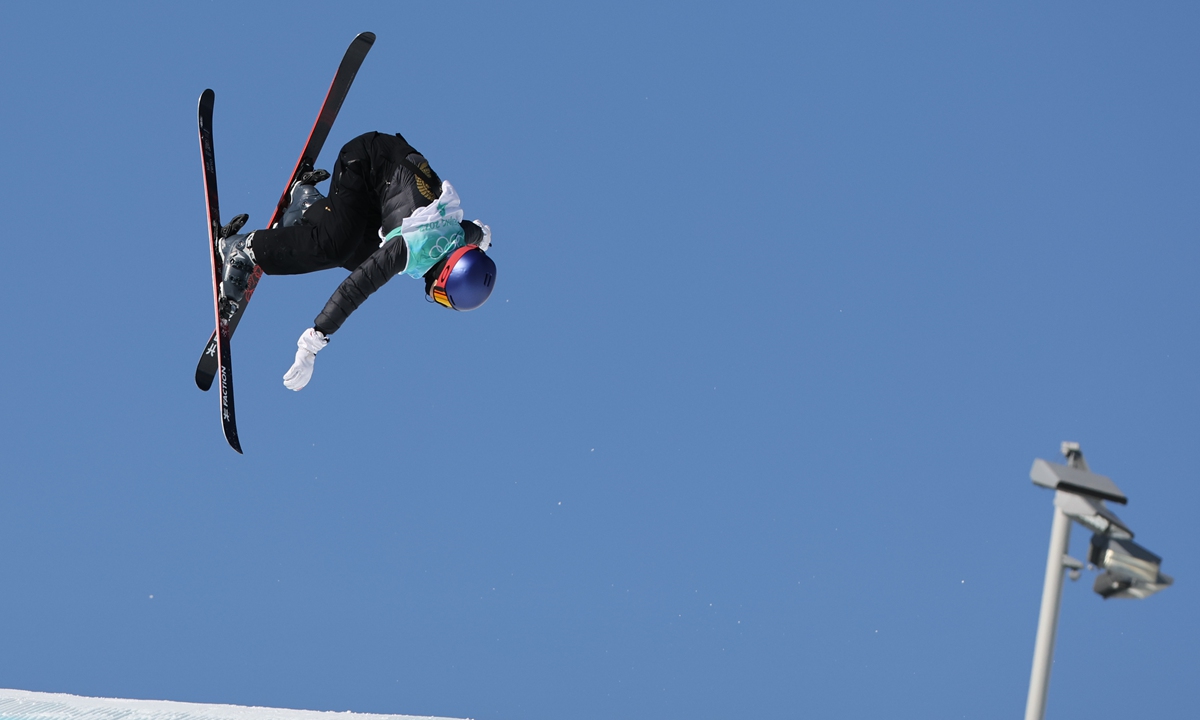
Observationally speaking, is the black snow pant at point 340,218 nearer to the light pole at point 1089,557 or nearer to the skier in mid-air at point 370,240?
the skier in mid-air at point 370,240

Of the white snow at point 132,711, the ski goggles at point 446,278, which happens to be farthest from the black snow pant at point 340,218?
the white snow at point 132,711

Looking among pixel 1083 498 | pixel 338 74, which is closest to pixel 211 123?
pixel 338 74

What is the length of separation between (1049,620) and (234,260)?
352 centimetres

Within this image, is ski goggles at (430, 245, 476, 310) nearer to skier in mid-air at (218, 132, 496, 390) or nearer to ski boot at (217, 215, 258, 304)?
skier in mid-air at (218, 132, 496, 390)

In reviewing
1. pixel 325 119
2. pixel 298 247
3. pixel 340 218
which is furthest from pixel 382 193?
pixel 325 119

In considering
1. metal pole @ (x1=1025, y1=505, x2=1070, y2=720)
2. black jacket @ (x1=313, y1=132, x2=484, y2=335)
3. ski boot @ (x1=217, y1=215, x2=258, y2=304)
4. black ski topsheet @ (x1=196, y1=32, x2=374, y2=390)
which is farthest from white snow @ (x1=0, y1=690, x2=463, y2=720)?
metal pole @ (x1=1025, y1=505, x2=1070, y2=720)

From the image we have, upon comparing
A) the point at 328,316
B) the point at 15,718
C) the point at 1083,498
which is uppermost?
the point at 328,316

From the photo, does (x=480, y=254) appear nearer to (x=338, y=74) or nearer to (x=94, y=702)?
(x=338, y=74)

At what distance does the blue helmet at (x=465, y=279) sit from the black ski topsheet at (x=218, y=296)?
110 cm

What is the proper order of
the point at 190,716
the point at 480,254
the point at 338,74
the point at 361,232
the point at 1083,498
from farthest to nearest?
1. the point at 190,716
2. the point at 338,74
3. the point at 361,232
4. the point at 480,254
5. the point at 1083,498

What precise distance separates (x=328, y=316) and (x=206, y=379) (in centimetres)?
121

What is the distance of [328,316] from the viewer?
4.70 metres

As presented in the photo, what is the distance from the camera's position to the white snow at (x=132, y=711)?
5742mm

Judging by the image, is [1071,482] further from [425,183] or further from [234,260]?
[234,260]
